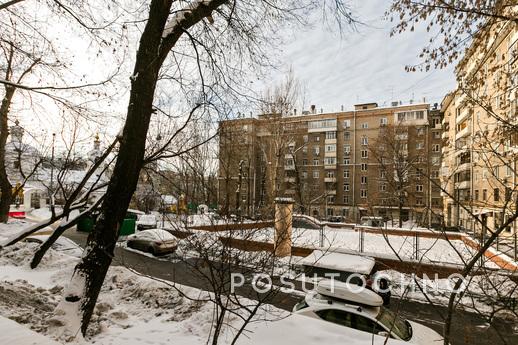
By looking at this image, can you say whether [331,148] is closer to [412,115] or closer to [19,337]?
[412,115]

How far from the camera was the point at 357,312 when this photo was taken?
19.9 ft

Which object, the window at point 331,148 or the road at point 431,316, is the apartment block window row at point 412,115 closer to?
the window at point 331,148

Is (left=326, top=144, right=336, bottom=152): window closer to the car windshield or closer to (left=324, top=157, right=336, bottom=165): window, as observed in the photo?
(left=324, top=157, right=336, bottom=165): window

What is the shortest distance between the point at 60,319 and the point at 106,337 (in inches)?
31.7

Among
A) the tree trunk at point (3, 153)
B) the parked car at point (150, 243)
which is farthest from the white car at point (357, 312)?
the parked car at point (150, 243)

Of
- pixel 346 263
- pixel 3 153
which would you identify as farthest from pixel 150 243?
pixel 346 263

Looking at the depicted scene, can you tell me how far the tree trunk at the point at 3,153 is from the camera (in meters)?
6.95

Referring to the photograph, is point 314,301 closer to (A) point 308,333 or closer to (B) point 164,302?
(A) point 308,333

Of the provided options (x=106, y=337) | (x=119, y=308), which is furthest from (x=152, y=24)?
(x=119, y=308)

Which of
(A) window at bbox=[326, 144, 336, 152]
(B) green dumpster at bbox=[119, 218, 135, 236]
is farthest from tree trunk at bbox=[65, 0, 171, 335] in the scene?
(A) window at bbox=[326, 144, 336, 152]

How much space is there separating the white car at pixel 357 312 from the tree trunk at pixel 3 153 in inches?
301

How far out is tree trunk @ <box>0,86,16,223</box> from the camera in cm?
695

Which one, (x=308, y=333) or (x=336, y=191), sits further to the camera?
(x=336, y=191)

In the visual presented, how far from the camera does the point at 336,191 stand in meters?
51.8
